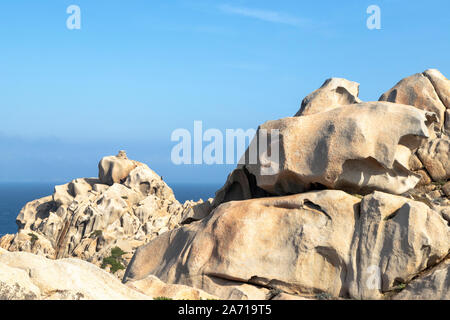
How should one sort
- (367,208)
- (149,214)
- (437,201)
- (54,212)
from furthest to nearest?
1. (54,212)
2. (149,214)
3. (437,201)
4. (367,208)

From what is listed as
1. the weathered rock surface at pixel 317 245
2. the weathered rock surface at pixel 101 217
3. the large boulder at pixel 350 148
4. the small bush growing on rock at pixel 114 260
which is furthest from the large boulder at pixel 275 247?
the weathered rock surface at pixel 101 217

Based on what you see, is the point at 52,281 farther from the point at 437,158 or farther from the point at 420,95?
the point at 420,95

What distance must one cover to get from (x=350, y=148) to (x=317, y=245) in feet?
13.2

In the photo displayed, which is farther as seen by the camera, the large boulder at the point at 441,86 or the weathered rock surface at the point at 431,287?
the large boulder at the point at 441,86

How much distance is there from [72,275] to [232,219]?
8.64 meters

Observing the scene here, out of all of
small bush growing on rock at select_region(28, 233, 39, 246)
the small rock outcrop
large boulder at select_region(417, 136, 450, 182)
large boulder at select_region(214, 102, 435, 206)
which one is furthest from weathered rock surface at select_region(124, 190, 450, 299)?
small bush growing on rock at select_region(28, 233, 39, 246)

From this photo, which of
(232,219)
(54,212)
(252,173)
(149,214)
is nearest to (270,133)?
(252,173)

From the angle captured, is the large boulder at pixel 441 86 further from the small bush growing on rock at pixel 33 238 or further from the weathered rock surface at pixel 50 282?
the small bush growing on rock at pixel 33 238

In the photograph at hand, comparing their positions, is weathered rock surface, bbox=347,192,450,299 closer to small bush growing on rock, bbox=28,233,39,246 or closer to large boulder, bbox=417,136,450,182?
large boulder, bbox=417,136,450,182

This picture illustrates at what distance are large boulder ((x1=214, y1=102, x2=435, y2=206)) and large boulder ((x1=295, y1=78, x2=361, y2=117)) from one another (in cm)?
317

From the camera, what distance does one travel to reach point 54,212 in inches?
2616

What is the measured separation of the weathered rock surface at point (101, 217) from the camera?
5522 centimetres

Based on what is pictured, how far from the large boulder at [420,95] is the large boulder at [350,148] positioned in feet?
18.6
